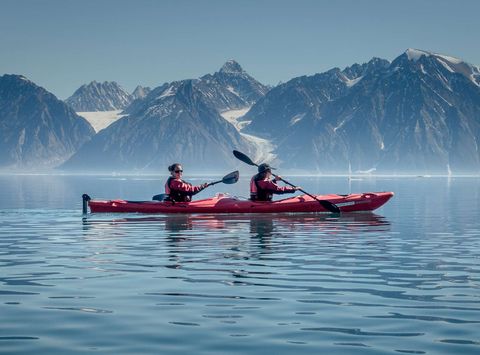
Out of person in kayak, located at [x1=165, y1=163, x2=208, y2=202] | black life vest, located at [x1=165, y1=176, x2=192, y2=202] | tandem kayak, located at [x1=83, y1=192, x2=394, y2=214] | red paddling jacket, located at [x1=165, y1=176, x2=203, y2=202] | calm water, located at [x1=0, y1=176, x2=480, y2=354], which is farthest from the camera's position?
tandem kayak, located at [x1=83, y1=192, x2=394, y2=214]

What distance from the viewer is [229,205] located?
129 ft

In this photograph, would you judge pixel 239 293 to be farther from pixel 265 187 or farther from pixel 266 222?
pixel 265 187

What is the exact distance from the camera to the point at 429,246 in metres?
26.4

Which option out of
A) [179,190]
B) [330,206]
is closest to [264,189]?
[330,206]

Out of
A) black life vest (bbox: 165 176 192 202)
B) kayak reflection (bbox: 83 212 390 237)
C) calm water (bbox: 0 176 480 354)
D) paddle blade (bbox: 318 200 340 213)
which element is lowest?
calm water (bbox: 0 176 480 354)

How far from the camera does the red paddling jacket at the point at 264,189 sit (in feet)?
125

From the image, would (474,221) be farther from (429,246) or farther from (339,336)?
(339,336)

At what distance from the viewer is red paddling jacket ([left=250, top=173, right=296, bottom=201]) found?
3798 centimetres

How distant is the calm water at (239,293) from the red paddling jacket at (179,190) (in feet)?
25.7

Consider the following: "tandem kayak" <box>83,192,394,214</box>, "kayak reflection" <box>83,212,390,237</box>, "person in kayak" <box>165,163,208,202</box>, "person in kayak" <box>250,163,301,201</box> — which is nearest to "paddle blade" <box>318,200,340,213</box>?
"kayak reflection" <box>83,212,390,237</box>

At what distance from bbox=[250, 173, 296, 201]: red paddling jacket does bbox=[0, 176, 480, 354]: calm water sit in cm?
739

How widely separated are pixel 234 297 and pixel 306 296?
4.47 ft

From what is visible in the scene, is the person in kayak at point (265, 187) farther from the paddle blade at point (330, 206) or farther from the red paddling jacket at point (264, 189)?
the paddle blade at point (330, 206)

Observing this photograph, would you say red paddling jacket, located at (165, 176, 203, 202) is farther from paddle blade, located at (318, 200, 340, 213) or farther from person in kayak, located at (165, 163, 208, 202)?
paddle blade, located at (318, 200, 340, 213)
